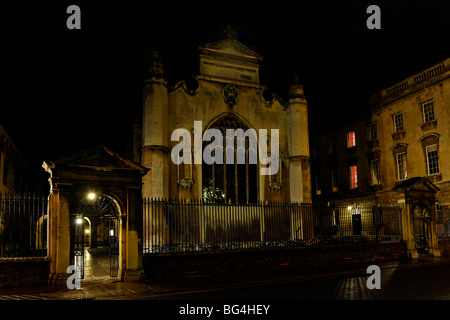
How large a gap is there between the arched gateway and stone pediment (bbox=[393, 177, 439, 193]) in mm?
12814

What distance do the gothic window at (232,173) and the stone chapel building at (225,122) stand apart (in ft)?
0.18

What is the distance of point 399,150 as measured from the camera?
29.5 meters

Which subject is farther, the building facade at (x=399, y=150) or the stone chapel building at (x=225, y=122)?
the building facade at (x=399, y=150)

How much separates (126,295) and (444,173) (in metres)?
22.2

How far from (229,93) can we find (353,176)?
597 inches

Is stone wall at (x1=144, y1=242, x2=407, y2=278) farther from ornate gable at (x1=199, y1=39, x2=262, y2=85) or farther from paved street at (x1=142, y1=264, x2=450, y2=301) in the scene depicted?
ornate gable at (x1=199, y1=39, x2=262, y2=85)

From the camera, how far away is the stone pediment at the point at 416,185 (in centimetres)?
1995

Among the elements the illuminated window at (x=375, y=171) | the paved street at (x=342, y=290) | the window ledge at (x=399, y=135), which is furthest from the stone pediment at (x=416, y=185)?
the illuminated window at (x=375, y=171)

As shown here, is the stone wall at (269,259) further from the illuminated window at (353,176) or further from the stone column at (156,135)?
the illuminated window at (353,176)

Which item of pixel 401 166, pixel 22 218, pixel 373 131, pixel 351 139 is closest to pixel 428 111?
pixel 401 166

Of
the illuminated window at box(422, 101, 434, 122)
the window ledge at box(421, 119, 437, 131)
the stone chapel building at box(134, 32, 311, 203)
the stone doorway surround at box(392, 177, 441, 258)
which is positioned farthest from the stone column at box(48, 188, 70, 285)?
the illuminated window at box(422, 101, 434, 122)

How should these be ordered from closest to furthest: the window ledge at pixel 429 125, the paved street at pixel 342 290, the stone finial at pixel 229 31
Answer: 1. the paved street at pixel 342 290
2. the stone finial at pixel 229 31
3. the window ledge at pixel 429 125

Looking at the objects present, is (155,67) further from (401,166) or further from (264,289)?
(401,166)

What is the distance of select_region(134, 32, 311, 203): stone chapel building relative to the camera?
21.8 metres
